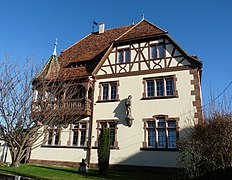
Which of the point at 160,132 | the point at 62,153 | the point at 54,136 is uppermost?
the point at 160,132

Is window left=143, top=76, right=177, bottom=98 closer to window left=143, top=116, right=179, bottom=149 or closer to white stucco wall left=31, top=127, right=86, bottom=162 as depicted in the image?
window left=143, top=116, right=179, bottom=149

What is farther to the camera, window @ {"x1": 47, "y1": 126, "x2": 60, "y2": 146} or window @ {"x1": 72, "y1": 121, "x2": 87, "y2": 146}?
window @ {"x1": 47, "y1": 126, "x2": 60, "y2": 146}

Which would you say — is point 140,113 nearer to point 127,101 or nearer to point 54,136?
point 127,101

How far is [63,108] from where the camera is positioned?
15812 millimetres

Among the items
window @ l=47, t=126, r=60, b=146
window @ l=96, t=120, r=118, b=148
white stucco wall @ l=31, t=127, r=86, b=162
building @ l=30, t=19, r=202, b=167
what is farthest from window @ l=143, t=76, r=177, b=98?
window @ l=47, t=126, r=60, b=146

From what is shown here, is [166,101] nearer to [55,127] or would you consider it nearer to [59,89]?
[59,89]

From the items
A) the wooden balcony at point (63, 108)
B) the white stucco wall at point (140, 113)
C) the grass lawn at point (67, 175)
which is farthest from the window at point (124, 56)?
the grass lawn at point (67, 175)

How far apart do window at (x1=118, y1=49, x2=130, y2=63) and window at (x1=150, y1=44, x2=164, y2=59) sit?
200cm

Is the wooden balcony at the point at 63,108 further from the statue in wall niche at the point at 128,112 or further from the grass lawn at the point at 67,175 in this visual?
the grass lawn at the point at 67,175

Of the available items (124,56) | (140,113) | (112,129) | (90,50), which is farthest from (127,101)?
(90,50)

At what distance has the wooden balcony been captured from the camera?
14.3 m

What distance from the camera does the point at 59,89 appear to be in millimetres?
16859

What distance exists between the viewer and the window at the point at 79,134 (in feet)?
56.2

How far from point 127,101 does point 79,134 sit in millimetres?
4818
